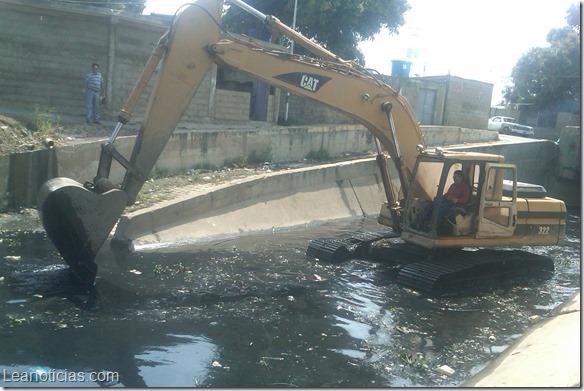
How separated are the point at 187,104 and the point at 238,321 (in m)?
3.23

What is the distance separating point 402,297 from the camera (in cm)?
859

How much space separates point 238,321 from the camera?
22.6 ft

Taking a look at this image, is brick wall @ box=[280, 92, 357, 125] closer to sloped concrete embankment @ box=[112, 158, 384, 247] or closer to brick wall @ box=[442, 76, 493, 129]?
sloped concrete embankment @ box=[112, 158, 384, 247]

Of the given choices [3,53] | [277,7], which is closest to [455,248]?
[3,53]

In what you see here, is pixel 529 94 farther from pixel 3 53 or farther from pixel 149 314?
pixel 149 314

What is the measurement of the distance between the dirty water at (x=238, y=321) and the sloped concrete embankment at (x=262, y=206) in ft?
2.53

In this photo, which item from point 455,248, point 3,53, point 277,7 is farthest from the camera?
point 277,7

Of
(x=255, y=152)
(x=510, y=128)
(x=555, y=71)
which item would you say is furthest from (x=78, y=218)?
(x=555, y=71)

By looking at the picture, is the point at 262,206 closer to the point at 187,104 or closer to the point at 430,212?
the point at 430,212

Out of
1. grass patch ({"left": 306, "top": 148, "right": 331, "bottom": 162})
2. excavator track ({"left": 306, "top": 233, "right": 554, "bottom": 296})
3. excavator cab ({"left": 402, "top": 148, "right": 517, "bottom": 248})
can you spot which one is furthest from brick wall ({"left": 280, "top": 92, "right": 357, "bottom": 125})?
excavator cab ({"left": 402, "top": 148, "right": 517, "bottom": 248})

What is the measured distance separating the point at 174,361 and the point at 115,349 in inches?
24.1

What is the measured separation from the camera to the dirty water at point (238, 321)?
5363mm

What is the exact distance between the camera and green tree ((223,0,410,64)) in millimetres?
25719

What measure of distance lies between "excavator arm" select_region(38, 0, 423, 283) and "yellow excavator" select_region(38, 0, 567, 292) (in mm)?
14
